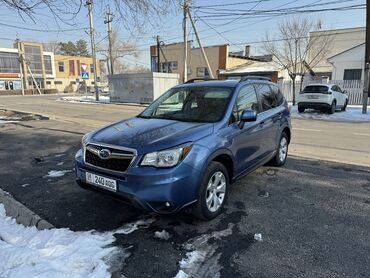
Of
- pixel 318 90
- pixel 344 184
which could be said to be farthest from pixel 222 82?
pixel 318 90

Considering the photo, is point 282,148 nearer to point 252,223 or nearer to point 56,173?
point 252,223

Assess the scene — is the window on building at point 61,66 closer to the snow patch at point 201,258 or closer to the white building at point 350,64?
the white building at point 350,64

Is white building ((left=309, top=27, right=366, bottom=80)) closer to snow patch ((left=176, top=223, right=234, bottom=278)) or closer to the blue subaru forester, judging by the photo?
the blue subaru forester

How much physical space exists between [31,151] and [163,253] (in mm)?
5527

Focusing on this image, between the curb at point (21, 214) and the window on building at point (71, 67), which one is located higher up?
the window on building at point (71, 67)

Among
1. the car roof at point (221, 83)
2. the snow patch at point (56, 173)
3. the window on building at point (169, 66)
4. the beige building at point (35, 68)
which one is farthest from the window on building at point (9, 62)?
the car roof at point (221, 83)

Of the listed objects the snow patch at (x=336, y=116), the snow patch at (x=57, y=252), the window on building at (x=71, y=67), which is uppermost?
the window on building at (x=71, y=67)

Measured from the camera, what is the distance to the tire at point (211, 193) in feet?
11.1

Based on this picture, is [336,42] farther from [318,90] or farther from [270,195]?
[270,195]

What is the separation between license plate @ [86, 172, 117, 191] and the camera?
10.8 feet

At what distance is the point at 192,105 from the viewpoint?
14.6 ft

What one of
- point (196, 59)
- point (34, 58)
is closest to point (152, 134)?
point (196, 59)

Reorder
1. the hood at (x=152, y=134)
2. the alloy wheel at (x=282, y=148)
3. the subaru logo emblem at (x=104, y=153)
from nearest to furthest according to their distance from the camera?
1. the hood at (x=152, y=134)
2. the subaru logo emblem at (x=104, y=153)
3. the alloy wheel at (x=282, y=148)

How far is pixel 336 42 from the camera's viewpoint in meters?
42.4
